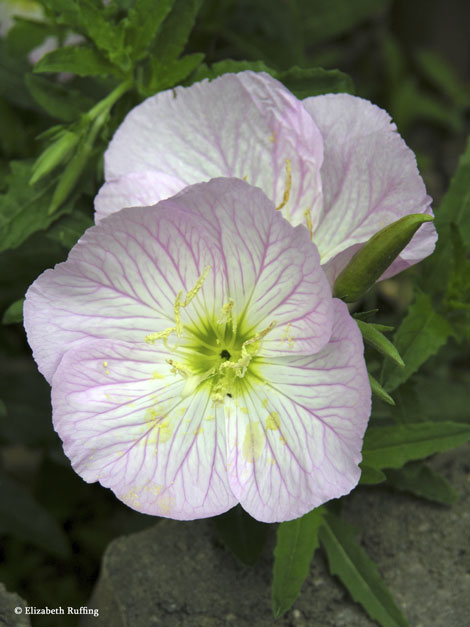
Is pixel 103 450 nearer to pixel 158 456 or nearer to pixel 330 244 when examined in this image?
pixel 158 456

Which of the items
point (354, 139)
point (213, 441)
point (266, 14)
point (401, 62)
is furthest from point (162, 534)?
point (401, 62)

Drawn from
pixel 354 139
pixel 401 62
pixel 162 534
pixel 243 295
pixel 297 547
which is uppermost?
pixel 354 139

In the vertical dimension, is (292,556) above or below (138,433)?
below

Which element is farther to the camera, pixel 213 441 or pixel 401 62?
pixel 401 62

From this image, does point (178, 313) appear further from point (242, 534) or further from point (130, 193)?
point (242, 534)

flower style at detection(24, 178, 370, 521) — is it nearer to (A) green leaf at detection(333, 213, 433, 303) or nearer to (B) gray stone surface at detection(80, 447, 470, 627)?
(A) green leaf at detection(333, 213, 433, 303)

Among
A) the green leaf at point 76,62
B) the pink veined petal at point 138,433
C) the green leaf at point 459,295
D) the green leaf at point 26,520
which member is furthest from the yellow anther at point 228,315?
the green leaf at point 26,520

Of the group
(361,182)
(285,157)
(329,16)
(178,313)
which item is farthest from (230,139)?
(329,16)
